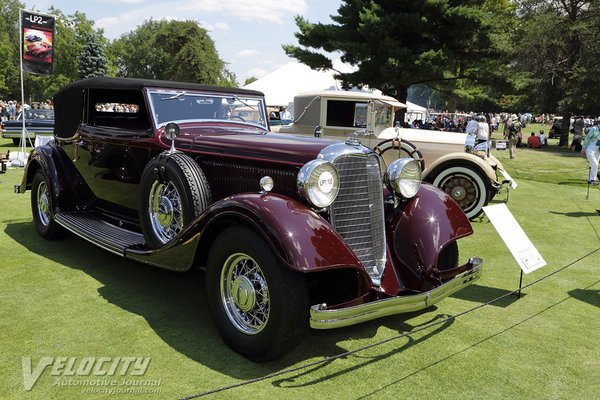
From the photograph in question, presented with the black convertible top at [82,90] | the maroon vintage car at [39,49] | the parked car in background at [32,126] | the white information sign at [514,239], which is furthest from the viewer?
the parked car in background at [32,126]

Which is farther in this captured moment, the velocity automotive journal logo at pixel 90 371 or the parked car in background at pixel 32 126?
the parked car in background at pixel 32 126

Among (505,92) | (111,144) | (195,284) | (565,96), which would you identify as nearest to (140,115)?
(111,144)

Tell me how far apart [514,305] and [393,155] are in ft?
16.0

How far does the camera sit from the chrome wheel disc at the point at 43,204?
555 centimetres

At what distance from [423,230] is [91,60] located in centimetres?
3885

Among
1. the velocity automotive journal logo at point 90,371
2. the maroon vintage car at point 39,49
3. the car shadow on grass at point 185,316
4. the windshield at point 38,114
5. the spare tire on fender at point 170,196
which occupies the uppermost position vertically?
the maroon vintage car at point 39,49

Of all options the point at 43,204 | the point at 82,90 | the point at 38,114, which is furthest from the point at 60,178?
the point at 38,114

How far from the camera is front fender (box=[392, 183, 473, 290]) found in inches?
136

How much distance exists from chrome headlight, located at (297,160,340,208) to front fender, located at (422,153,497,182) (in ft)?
17.8

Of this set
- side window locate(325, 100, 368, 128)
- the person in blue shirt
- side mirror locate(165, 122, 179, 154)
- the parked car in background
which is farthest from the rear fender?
the parked car in background

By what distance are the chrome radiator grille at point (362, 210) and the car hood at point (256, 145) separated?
0.87ft

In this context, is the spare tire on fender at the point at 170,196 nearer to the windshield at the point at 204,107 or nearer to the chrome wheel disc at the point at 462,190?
the windshield at the point at 204,107

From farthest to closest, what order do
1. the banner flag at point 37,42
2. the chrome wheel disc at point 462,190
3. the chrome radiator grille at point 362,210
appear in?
the banner flag at point 37,42 < the chrome wheel disc at point 462,190 < the chrome radiator grille at point 362,210

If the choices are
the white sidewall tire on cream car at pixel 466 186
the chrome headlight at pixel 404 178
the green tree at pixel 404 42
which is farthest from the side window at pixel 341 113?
the green tree at pixel 404 42
